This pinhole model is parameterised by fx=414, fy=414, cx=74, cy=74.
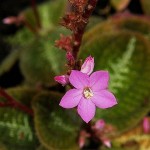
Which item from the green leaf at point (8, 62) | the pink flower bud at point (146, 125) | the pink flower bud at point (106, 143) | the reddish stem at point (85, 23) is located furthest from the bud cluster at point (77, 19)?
the green leaf at point (8, 62)

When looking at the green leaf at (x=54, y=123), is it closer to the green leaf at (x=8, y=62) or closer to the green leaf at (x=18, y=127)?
the green leaf at (x=18, y=127)

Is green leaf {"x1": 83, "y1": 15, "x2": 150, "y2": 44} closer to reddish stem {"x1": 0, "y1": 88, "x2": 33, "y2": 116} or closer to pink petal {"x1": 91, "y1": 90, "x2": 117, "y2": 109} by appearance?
reddish stem {"x1": 0, "y1": 88, "x2": 33, "y2": 116}

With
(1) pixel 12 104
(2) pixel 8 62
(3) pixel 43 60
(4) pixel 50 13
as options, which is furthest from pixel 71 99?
(4) pixel 50 13

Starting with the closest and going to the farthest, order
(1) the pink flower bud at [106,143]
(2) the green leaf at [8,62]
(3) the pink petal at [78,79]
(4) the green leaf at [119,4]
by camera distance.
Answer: (3) the pink petal at [78,79]
(1) the pink flower bud at [106,143]
(2) the green leaf at [8,62]
(4) the green leaf at [119,4]

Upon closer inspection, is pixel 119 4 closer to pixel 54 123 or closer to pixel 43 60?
pixel 43 60

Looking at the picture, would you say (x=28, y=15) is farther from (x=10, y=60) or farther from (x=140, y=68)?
(x=140, y=68)

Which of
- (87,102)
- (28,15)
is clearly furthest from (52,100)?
(28,15)
